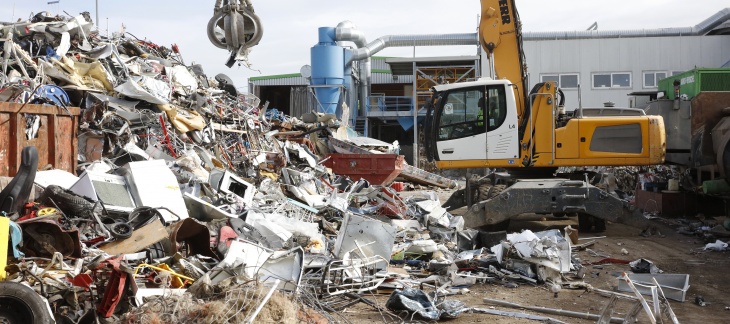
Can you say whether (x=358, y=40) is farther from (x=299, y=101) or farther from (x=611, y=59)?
(x=611, y=59)

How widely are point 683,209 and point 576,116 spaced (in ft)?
9.30

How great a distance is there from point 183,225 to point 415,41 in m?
25.7

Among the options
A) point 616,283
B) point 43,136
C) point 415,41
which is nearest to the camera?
→ point 616,283

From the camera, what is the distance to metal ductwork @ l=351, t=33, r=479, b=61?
3172 cm

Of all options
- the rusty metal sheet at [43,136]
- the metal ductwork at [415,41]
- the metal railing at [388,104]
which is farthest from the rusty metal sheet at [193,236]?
the metal railing at [388,104]

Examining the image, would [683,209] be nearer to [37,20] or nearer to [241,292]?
[241,292]

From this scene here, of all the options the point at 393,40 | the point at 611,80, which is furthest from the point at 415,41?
the point at 611,80

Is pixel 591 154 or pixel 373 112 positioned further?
pixel 373 112

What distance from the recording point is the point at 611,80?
2995cm

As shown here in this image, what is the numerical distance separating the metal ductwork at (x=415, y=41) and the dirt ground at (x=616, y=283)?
837 inches

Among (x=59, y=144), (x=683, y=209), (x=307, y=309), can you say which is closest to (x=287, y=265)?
(x=307, y=309)

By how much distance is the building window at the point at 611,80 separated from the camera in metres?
29.9

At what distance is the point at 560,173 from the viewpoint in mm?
12930

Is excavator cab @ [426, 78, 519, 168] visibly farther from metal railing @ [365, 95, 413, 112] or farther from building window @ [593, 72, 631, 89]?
metal railing @ [365, 95, 413, 112]
